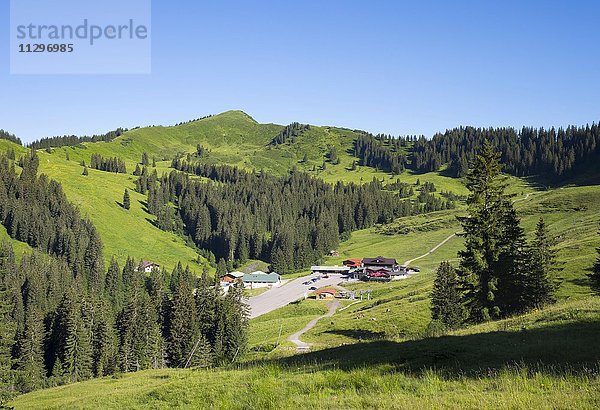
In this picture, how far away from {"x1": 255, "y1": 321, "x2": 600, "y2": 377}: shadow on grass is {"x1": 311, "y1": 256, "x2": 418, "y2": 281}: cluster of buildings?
114579mm

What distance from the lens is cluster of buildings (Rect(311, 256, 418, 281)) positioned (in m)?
138

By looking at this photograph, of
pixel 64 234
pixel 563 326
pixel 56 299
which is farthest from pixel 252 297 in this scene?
pixel 563 326

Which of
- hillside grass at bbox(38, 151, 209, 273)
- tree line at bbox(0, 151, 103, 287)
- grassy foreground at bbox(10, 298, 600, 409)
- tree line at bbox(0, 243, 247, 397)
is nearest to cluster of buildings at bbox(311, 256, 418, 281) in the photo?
hillside grass at bbox(38, 151, 209, 273)

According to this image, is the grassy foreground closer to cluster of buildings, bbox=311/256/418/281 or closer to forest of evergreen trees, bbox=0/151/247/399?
forest of evergreen trees, bbox=0/151/247/399

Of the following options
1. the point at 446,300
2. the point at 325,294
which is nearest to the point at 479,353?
the point at 446,300

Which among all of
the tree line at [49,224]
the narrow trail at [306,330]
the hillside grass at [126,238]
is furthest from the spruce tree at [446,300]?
the hillside grass at [126,238]

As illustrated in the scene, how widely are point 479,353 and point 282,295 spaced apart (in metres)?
119

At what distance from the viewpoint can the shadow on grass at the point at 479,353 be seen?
15695 millimetres

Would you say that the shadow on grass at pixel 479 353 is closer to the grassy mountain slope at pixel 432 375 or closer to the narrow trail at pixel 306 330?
the grassy mountain slope at pixel 432 375

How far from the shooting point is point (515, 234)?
4300 centimetres

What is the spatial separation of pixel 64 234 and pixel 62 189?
41.0 meters

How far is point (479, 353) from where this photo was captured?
60.0 ft

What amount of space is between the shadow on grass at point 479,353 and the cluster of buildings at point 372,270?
114579mm

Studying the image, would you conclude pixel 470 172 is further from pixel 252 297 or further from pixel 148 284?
pixel 148 284
